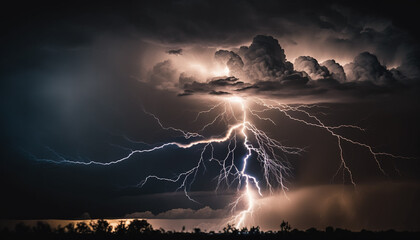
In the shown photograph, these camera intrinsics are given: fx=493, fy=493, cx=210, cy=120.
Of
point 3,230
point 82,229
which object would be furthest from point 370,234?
point 3,230

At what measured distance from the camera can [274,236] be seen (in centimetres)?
1808

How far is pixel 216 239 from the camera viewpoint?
17.4 meters

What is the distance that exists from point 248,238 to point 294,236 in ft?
5.80

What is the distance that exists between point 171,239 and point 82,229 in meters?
3.66

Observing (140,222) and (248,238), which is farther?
(140,222)

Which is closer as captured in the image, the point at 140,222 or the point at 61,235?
the point at 61,235

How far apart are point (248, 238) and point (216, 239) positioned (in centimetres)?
125

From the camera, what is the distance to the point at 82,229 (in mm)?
18391

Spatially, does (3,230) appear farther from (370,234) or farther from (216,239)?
(370,234)

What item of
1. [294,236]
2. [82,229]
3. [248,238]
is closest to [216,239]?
[248,238]

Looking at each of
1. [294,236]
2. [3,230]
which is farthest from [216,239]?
[3,230]

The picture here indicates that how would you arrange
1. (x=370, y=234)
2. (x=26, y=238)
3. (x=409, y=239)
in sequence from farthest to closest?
(x=370, y=234), (x=409, y=239), (x=26, y=238)

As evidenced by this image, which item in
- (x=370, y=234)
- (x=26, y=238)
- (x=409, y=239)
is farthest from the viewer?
(x=370, y=234)

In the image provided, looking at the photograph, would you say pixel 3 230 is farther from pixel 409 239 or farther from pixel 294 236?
pixel 409 239
